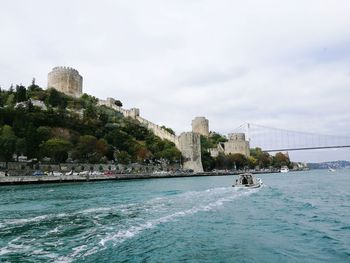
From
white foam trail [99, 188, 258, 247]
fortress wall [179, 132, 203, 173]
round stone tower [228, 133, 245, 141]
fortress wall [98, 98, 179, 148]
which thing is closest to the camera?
white foam trail [99, 188, 258, 247]

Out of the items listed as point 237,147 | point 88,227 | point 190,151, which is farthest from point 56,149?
point 237,147

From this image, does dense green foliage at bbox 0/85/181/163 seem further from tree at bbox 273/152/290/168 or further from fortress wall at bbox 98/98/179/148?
tree at bbox 273/152/290/168

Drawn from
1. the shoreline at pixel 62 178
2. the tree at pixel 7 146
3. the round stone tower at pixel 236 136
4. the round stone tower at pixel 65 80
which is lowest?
the shoreline at pixel 62 178

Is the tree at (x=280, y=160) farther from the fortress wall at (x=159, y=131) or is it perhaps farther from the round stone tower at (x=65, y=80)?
the round stone tower at (x=65, y=80)

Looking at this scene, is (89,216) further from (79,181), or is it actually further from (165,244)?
(79,181)

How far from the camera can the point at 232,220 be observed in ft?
40.8

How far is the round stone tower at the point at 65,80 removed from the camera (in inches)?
3263

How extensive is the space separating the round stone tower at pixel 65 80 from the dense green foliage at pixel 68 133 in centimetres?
303

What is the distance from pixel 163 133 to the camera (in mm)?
85688

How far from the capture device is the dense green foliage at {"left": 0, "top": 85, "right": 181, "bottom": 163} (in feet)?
151

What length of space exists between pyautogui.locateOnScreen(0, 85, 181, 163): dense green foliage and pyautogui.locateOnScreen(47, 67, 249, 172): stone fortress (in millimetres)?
2911

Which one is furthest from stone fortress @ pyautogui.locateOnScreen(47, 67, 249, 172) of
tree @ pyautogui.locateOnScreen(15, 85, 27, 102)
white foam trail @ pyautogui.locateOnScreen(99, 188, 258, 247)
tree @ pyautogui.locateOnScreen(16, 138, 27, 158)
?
white foam trail @ pyautogui.locateOnScreen(99, 188, 258, 247)

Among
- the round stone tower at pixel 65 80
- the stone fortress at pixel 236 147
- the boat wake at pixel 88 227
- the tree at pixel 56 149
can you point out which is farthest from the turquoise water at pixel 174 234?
the stone fortress at pixel 236 147

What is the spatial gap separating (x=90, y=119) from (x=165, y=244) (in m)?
59.8
